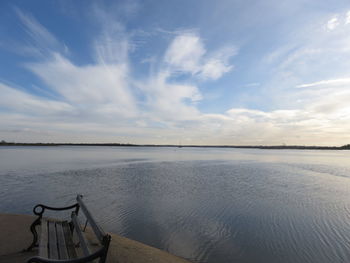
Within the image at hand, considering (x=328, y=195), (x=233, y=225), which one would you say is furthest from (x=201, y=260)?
A: (x=328, y=195)

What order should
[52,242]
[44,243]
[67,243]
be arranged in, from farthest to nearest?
[67,243]
[52,242]
[44,243]

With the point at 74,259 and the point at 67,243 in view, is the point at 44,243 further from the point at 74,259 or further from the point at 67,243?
the point at 74,259

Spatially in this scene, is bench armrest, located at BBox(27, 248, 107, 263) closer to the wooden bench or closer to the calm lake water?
the wooden bench

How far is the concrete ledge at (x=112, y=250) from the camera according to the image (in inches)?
193

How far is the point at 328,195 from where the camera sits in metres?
14.2

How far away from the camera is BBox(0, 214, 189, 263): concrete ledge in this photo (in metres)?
4.91

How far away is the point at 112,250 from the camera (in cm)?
534

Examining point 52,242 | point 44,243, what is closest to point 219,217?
point 52,242

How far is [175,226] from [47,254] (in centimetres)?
511

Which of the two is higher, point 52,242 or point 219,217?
point 52,242

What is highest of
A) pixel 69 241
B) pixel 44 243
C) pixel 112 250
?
pixel 44 243

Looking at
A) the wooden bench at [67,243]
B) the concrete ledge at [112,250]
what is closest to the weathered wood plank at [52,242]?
the wooden bench at [67,243]

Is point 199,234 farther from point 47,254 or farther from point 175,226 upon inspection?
point 47,254

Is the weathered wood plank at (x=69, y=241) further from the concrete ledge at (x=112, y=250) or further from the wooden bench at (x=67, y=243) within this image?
the concrete ledge at (x=112, y=250)
